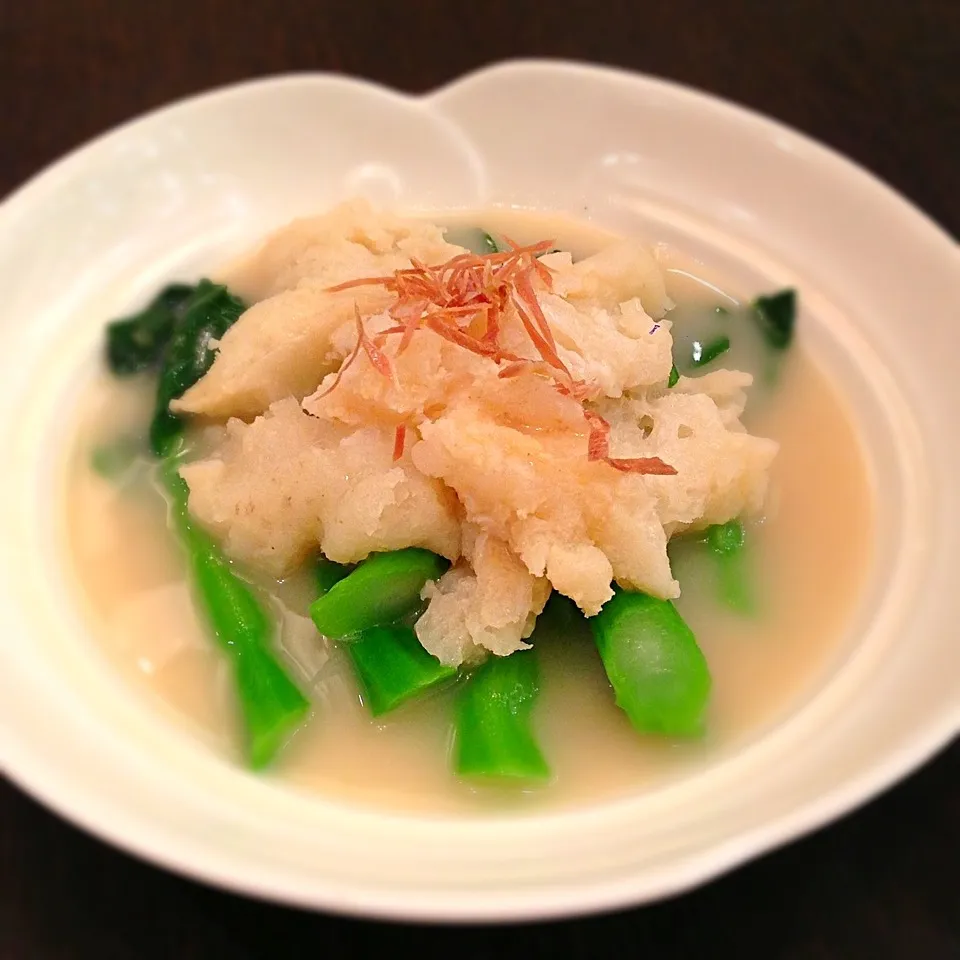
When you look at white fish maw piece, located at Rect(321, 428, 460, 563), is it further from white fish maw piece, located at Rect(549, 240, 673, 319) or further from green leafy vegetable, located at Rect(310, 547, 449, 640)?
white fish maw piece, located at Rect(549, 240, 673, 319)

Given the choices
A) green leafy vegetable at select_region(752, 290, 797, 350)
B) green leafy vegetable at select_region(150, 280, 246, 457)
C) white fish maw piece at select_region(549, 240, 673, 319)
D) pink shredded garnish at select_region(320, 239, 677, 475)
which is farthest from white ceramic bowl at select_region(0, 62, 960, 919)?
pink shredded garnish at select_region(320, 239, 677, 475)

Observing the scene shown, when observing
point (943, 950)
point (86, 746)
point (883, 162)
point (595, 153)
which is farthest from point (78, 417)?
point (883, 162)

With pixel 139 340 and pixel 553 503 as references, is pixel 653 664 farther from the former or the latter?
pixel 139 340

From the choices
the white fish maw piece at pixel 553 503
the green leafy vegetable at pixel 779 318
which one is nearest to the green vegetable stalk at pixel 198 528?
the white fish maw piece at pixel 553 503

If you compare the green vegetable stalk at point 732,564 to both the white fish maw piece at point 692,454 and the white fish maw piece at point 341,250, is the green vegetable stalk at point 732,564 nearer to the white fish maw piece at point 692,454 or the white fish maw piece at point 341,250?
the white fish maw piece at point 692,454

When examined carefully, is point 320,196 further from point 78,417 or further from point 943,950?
point 943,950
